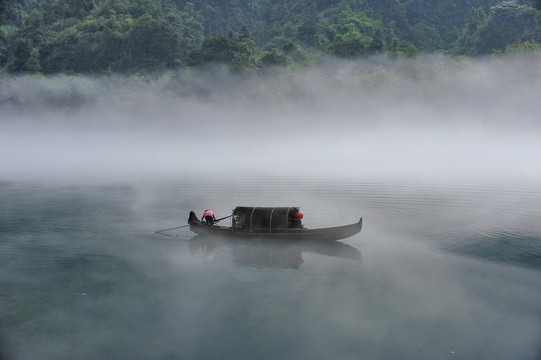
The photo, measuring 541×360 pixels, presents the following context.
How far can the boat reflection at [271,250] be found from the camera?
27.6 metres

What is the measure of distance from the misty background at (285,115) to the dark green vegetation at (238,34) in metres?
3.95

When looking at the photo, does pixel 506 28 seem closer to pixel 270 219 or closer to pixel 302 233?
pixel 302 233

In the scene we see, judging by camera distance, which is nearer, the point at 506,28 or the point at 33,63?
the point at 506,28

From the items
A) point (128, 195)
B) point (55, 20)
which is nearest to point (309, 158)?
point (128, 195)

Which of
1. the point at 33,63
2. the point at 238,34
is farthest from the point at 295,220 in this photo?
the point at 238,34

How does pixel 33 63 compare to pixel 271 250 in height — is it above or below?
above

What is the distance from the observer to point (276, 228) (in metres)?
30.8

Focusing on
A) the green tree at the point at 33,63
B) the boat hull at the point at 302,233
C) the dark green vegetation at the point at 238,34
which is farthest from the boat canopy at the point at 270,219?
the green tree at the point at 33,63

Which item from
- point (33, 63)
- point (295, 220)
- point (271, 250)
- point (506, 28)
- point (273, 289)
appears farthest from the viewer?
point (33, 63)

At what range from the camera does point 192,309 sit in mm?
20547

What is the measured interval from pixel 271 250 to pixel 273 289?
728 centimetres

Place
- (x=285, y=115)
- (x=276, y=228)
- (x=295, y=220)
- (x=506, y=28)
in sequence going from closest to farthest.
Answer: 1. (x=276, y=228)
2. (x=295, y=220)
3. (x=506, y=28)
4. (x=285, y=115)

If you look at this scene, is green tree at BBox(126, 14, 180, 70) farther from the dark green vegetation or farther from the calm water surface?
the calm water surface

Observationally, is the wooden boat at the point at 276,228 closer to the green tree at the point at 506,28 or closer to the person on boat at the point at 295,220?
the person on boat at the point at 295,220
